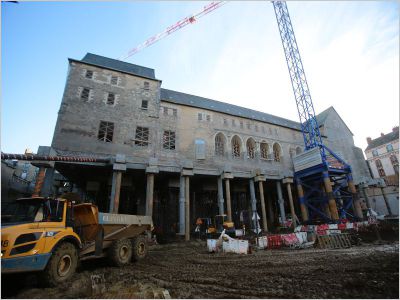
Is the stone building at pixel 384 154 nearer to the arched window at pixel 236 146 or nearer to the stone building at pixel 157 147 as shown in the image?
the stone building at pixel 157 147

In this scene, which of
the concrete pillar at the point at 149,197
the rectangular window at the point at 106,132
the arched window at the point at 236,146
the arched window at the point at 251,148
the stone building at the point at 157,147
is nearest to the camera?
the concrete pillar at the point at 149,197

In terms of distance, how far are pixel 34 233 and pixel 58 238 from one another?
0.70 meters

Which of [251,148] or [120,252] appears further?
[251,148]

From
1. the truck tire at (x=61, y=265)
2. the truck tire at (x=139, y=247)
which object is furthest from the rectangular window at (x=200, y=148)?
the truck tire at (x=61, y=265)

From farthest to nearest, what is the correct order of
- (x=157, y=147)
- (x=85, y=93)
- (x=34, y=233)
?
(x=157, y=147), (x=85, y=93), (x=34, y=233)

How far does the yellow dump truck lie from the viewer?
515 cm

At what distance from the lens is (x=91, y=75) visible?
2002 centimetres

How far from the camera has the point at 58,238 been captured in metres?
6.02

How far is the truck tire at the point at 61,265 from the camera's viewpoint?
555 centimetres

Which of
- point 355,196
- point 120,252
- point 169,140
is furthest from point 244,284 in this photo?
point 355,196

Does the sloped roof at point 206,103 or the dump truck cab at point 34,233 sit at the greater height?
the sloped roof at point 206,103

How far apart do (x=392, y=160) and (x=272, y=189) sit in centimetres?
4216

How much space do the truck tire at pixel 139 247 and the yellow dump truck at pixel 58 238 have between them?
0.04 m

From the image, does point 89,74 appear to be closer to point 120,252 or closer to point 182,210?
point 182,210
